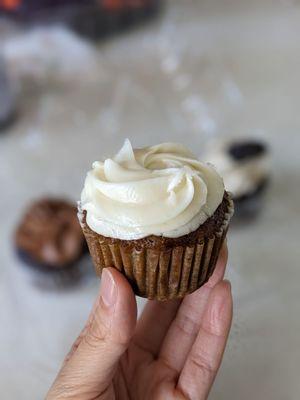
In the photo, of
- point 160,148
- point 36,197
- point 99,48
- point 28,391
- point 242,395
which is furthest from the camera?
point 99,48

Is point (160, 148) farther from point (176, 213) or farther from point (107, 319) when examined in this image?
point (107, 319)

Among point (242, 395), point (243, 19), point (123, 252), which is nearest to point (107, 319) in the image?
point (123, 252)

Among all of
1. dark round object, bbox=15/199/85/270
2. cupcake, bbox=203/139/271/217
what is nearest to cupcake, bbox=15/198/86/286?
dark round object, bbox=15/199/85/270

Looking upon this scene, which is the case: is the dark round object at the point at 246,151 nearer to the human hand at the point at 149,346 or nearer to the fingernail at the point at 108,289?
the human hand at the point at 149,346

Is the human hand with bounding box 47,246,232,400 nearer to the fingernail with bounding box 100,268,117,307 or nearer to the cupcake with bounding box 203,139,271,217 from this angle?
the fingernail with bounding box 100,268,117,307

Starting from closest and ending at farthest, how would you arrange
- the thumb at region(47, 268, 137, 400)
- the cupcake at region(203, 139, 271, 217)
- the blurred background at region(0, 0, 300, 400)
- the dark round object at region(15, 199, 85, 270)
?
the thumb at region(47, 268, 137, 400), the blurred background at region(0, 0, 300, 400), the dark round object at region(15, 199, 85, 270), the cupcake at region(203, 139, 271, 217)

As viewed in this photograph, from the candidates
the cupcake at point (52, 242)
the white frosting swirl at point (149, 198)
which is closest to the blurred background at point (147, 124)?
the cupcake at point (52, 242)
